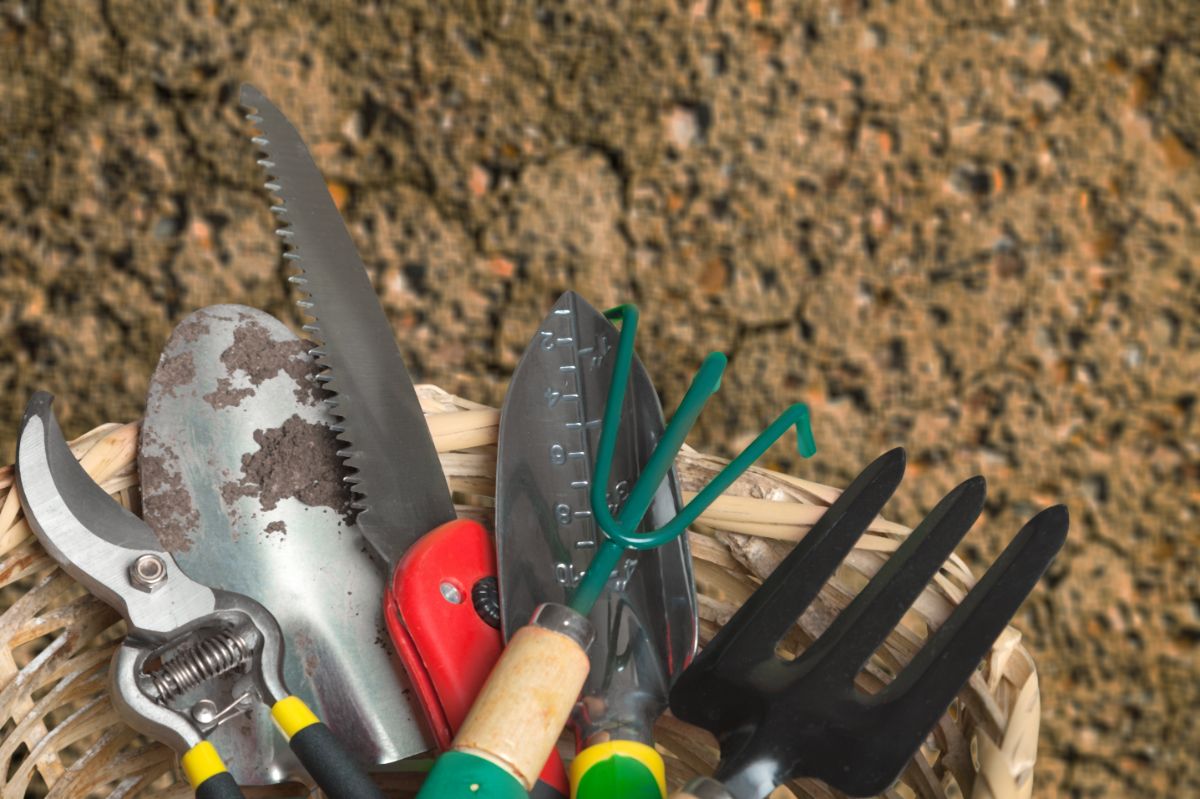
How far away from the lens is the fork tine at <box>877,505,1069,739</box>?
18.8 inches

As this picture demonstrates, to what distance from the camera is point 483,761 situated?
444 millimetres

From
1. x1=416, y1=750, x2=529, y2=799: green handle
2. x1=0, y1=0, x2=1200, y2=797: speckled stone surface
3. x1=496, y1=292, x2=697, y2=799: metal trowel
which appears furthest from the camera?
x1=0, y1=0, x2=1200, y2=797: speckled stone surface

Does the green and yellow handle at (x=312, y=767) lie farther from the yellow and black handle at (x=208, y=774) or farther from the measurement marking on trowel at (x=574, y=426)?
the measurement marking on trowel at (x=574, y=426)

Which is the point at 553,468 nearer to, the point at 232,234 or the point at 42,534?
the point at 42,534

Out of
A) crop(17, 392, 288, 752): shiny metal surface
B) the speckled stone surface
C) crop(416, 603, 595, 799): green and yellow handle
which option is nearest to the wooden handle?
crop(416, 603, 595, 799): green and yellow handle

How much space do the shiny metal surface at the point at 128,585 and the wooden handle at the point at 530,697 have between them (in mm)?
101

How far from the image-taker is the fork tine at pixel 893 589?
508 millimetres

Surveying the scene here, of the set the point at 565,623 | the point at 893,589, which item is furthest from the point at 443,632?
the point at 893,589

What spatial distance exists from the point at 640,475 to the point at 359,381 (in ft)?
0.46

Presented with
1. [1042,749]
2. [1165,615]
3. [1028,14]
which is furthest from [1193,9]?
[1042,749]

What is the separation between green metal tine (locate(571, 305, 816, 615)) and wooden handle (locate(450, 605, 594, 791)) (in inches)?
1.3

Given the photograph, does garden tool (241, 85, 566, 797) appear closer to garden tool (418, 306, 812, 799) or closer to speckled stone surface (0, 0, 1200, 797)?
garden tool (418, 306, 812, 799)

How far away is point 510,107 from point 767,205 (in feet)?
0.69

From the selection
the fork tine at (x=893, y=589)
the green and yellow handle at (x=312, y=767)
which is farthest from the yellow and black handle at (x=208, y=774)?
the fork tine at (x=893, y=589)
